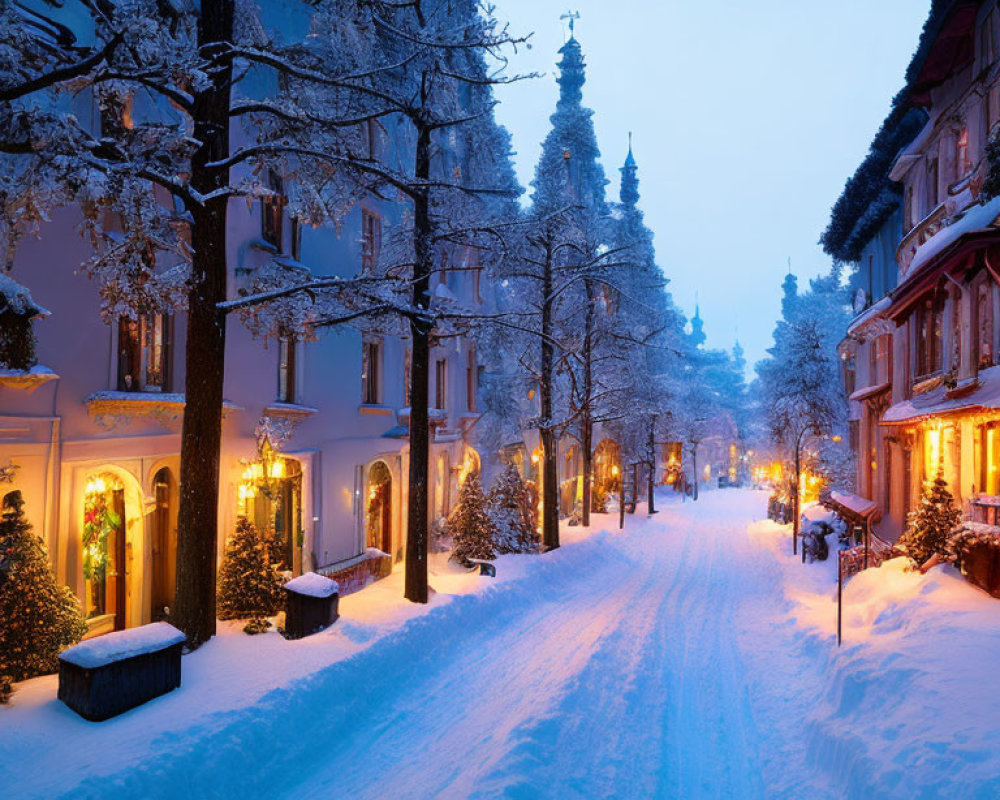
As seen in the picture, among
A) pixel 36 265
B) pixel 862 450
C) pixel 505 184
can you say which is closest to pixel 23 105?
pixel 36 265

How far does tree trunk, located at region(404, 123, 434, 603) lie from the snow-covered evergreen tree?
16.3 ft

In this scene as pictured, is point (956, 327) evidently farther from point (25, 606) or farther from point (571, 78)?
point (571, 78)

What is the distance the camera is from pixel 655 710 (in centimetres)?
917

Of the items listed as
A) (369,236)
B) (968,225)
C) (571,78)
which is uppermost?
(571,78)

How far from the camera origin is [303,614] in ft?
33.3

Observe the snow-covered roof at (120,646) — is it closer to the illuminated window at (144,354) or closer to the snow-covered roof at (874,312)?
the illuminated window at (144,354)

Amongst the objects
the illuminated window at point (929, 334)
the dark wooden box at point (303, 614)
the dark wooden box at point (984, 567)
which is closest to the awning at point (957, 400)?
the illuminated window at point (929, 334)

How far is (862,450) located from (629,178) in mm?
31871

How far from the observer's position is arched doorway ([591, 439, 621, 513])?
39.5 meters

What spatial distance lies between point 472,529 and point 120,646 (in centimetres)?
1134

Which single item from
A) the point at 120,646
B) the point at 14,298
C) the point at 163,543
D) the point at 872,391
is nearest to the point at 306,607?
the point at 120,646

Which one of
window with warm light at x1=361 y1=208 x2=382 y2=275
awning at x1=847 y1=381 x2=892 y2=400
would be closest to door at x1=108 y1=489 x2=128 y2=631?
window with warm light at x1=361 y1=208 x2=382 y2=275

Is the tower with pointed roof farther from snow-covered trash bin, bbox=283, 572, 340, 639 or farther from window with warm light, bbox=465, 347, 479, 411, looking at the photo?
snow-covered trash bin, bbox=283, 572, 340, 639

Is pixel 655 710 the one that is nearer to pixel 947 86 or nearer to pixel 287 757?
pixel 287 757
